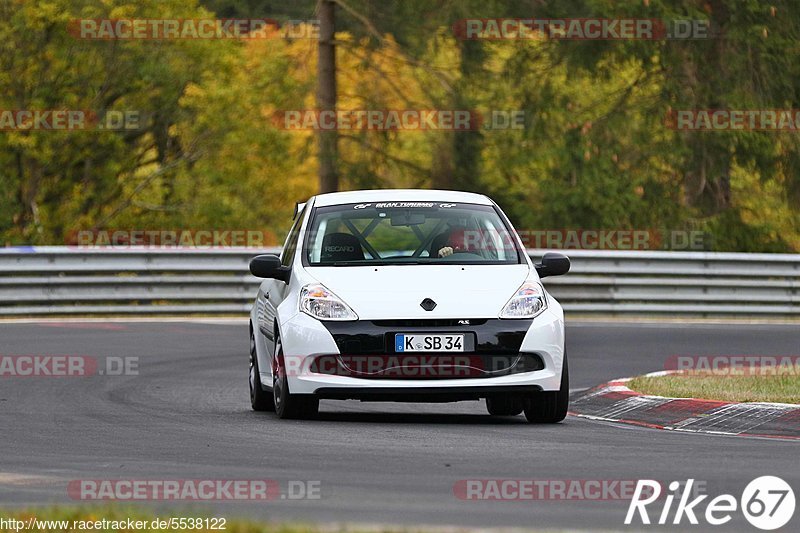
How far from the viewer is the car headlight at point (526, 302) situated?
11742 mm

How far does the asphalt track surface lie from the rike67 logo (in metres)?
0.07

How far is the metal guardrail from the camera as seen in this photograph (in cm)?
2505

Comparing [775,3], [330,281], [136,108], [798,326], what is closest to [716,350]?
[798,326]

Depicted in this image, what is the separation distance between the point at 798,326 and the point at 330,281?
13731 millimetres

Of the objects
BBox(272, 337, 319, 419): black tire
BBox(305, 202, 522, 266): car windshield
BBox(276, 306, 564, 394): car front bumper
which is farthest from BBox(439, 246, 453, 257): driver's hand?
BBox(272, 337, 319, 419): black tire

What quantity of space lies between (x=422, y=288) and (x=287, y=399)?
47.1 inches

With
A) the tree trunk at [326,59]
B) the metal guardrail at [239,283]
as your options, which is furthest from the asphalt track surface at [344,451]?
the tree trunk at [326,59]

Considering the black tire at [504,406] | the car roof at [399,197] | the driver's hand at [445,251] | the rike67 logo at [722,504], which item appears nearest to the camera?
the rike67 logo at [722,504]

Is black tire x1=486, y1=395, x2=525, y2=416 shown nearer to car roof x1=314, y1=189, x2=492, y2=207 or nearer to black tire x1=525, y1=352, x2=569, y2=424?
black tire x1=525, y1=352, x2=569, y2=424

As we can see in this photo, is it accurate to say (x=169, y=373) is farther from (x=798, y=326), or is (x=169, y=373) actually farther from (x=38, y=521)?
(x=798, y=326)

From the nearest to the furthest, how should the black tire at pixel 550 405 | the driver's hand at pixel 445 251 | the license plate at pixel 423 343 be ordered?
the license plate at pixel 423 343 < the black tire at pixel 550 405 < the driver's hand at pixel 445 251

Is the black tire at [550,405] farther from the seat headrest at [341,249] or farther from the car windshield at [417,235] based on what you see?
the seat headrest at [341,249]

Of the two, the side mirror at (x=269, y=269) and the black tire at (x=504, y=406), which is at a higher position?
the side mirror at (x=269, y=269)

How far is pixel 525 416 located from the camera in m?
12.5
